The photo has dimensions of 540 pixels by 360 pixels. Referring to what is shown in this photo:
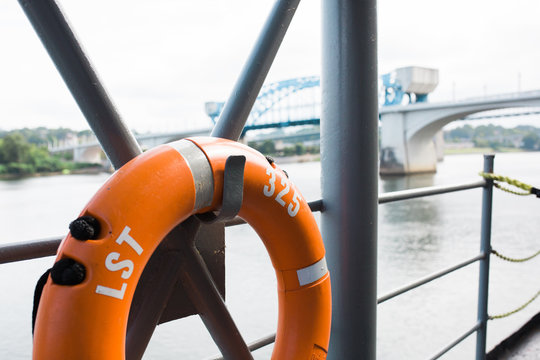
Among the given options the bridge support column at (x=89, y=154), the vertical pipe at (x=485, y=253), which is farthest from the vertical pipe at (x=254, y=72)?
the bridge support column at (x=89, y=154)

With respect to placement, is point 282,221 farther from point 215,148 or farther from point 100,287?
point 100,287

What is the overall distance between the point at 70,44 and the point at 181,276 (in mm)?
343

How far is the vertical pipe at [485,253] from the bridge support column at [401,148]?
17459 millimetres

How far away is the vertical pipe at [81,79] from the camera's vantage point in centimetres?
53

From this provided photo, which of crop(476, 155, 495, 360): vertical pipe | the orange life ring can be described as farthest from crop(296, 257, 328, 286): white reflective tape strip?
crop(476, 155, 495, 360): vertical pipe

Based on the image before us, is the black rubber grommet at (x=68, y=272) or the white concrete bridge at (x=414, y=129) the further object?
the white concrete bridge at (x=414, y=129)

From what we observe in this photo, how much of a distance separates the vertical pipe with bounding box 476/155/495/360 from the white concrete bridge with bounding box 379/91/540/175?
15.8 m

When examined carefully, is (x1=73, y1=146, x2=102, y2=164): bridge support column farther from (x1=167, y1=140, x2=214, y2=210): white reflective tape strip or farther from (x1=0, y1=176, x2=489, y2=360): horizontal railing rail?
(x1=167, y1=140, x2=214, y2=210): white reflective tape strip

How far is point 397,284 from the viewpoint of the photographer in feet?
17.0

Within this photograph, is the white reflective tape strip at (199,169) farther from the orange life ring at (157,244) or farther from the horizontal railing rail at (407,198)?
the horizontal railing rail at (407,198)

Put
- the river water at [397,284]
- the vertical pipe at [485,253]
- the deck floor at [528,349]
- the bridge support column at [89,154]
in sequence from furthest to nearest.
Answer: the river water at [397,284] < the bridge support column at [89,154] < the deck floor at [528,349] < the vertical pipe at [485,253]

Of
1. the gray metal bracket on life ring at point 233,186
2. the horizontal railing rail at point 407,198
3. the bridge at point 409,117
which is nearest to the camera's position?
the gray metal bracket on life ring at point 233,186

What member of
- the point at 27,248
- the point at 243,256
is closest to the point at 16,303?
the point at 243,256

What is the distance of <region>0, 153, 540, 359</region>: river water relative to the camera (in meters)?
3.91
